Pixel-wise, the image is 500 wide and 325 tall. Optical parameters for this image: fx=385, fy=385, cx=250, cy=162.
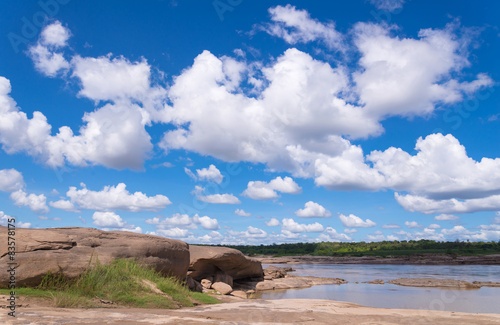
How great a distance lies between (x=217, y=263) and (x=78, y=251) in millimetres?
11327

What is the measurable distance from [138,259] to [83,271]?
2.85 m

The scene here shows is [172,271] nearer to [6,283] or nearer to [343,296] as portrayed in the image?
[6,283]

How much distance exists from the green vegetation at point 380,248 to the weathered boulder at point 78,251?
79.7 metres

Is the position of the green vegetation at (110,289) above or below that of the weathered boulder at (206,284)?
above

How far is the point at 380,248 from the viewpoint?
10525 cm

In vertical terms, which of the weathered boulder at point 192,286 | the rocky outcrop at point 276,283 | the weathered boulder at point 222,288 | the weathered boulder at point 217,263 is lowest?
the rocky outcrop at point 276,283

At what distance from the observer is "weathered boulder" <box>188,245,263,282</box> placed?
21375 millimetres

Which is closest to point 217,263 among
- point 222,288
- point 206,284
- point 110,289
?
point 206,284

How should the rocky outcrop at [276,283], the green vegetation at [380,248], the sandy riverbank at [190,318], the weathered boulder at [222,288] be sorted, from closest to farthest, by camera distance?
the sandy riverbank at [190,318] < the weathered boulder at [222,288] < the rocky outcrop at [276,283] < the green vegetation at [380,248]

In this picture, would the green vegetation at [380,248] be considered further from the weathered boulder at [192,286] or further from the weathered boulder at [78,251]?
the weathered boulder at [78,251]

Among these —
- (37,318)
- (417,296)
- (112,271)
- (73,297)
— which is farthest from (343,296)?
(37,318)

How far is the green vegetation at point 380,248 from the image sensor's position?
89494 millimetres

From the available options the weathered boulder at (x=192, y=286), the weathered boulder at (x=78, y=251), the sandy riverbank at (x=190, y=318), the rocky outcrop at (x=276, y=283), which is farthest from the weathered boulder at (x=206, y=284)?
the sandy riverbank at (x=190, y=318)

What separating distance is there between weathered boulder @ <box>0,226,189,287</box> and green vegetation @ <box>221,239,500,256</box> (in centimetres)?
7971
